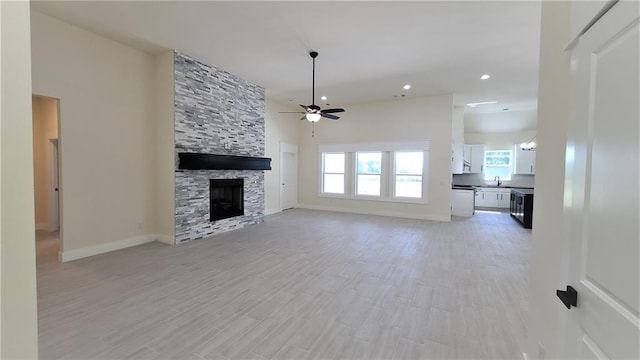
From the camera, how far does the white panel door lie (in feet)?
2.75

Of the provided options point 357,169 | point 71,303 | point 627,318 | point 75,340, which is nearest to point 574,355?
point 627,318

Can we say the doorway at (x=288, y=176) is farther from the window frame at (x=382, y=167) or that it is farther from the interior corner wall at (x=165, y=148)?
the interior corner wall at (x=165, y=148)

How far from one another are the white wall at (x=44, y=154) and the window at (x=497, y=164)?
13.3 m

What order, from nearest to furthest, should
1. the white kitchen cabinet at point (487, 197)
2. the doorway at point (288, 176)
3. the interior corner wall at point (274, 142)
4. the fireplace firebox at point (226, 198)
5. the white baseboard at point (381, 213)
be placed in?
the fireplace firebox at point (226, 198) < the white baseboard at point (381, 213) < the interior corner wall at point (274, 142) < the doorway at point (288, 176) < the white kitchen cabinet at point (487, 197)

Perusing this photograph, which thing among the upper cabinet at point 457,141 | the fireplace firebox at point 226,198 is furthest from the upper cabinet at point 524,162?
the fireplace firebox at point 226,198

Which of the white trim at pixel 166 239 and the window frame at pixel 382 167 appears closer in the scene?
the white trim at pixel 166 239

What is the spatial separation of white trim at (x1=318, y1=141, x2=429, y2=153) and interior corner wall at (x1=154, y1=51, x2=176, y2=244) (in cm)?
524

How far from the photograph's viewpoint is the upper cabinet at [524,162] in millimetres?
9880

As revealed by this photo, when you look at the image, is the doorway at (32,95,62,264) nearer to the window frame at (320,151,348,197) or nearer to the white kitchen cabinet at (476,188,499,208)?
the window frame at (320,151,348,197)

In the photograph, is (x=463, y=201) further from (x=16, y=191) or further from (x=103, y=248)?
(x=16, y=191)

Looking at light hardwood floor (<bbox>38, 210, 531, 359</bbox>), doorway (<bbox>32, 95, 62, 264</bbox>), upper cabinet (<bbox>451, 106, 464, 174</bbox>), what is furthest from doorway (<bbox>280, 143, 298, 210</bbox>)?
doorway (<bbox>32, 95, 62, 264</bbox>)

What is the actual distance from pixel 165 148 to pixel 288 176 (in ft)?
15.4

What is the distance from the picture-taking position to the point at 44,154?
5812 mm

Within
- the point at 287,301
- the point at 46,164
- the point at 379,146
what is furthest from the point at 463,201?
the point at 46,164
